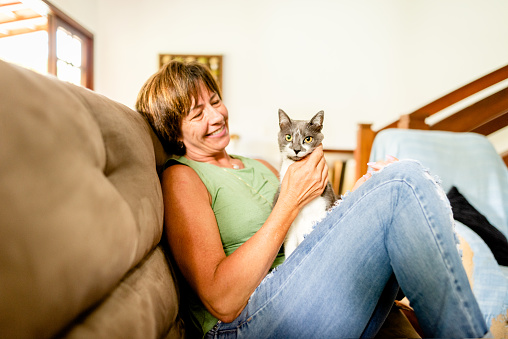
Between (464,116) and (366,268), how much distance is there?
2163 millimetres

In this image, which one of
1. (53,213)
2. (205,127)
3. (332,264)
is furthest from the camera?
(205,127)

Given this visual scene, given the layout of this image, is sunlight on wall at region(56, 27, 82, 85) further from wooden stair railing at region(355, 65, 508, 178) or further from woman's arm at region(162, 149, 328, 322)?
wooden stair railing at region(355, 65, 508, 178)

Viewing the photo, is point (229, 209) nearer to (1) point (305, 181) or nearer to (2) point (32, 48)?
(1) point (305, 181)

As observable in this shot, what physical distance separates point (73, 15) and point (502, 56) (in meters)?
4.34

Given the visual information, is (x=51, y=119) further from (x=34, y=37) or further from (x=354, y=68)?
(x=354, y=68)

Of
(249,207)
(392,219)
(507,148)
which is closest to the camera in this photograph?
(392,219)

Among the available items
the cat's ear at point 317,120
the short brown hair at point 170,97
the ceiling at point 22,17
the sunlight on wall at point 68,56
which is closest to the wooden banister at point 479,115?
the cat's ear at point 317,120

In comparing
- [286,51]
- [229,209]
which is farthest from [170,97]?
[286,51]

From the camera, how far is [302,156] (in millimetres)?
1115

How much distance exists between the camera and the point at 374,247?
69 cm

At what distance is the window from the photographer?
2566mm

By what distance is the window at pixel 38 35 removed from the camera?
2.57 metres

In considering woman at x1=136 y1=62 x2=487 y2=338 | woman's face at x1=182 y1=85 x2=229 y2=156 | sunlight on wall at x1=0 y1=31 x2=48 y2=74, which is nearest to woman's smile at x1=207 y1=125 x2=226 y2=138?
woman's face at x1=182 y1=85 x2=229 y2=156

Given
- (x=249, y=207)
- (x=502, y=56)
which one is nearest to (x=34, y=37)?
(x=249, y=207)
